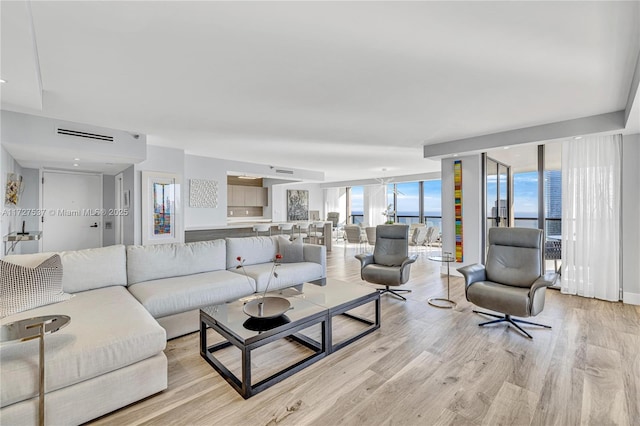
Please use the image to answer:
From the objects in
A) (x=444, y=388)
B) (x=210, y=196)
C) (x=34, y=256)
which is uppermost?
(x=210, y=196)

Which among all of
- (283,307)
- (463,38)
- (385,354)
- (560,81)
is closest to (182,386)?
(283,307)

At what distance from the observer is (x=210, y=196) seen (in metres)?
6.68

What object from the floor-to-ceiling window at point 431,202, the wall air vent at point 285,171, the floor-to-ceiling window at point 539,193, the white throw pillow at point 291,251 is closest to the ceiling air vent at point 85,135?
the white throw pillow at point 291,251

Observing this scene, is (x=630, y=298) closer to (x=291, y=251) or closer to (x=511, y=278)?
(x=511, y=278)

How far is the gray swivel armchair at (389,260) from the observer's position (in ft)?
12.9

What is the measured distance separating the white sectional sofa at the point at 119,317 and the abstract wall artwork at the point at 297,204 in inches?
297

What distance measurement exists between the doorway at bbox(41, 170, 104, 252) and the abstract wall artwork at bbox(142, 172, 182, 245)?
2.19 m

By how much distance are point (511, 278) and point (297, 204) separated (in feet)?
30.1

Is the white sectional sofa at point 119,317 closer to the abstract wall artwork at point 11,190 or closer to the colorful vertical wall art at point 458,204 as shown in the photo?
the abstract wall artwork at point 11,190

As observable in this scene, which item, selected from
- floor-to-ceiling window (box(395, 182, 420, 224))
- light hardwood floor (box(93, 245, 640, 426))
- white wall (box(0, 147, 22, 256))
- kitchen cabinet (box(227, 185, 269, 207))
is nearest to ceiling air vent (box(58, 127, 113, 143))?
white wall (box(0, 147, 22, 256))

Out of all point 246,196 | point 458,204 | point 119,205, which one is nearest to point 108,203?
point 119,205

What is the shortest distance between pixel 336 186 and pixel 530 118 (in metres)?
9.01

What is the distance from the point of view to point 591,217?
4156mm

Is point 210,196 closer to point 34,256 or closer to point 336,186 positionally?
point 34,256
